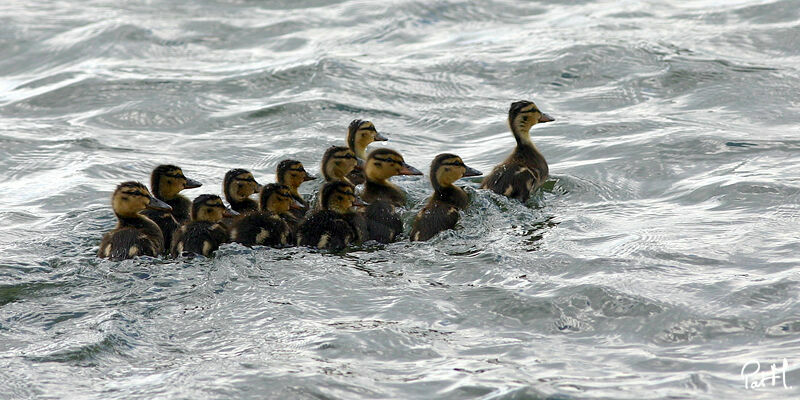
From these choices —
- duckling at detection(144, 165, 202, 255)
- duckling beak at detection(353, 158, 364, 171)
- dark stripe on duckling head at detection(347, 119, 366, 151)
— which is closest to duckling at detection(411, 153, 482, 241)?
duckling beak at detection(353, 158, 364, 171)

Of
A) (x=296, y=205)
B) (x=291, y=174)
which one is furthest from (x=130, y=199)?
(x=291, y=174)

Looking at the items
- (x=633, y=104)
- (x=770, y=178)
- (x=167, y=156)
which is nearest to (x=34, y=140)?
(x=167, y=156)

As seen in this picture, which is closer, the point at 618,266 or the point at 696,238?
the point at 618,266

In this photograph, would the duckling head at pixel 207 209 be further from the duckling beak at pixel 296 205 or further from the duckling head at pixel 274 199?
the duckling beak at pixel 296 205

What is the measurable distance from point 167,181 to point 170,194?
9cm

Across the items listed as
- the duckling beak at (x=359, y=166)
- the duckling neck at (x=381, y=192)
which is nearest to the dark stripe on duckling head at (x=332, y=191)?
the duckling neck at (x=381, y=192)

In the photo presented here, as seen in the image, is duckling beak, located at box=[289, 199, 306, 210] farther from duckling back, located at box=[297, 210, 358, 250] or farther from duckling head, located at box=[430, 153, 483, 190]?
duckling head, located at box=[430, 153, 483, 190]

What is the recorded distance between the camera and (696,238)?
6141 millimetres

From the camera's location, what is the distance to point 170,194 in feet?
22.1

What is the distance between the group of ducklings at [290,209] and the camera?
612 centimetres

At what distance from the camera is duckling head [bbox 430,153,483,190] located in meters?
6.73

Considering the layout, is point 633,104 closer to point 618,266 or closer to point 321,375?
point 618,266

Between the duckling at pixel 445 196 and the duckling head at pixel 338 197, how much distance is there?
42 centimetres

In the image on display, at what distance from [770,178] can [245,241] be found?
3.48 meters
